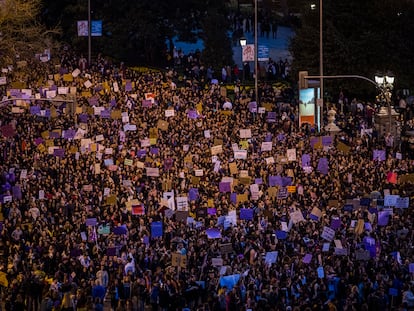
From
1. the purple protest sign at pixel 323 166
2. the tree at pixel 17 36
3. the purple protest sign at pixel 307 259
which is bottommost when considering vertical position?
the purple protest sign at pixel 307 259

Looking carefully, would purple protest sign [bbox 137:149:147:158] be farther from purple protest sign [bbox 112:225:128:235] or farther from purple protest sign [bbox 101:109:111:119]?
purple protest sign [bbox 112:225:128:235]

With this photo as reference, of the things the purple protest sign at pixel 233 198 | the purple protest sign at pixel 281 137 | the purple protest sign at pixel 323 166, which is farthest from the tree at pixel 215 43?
the purple protest sign at pixel 233 198

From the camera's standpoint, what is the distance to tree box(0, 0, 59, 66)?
180 ft

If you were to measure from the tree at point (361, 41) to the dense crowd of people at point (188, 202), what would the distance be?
6902mm

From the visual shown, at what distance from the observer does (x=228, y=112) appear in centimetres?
4800

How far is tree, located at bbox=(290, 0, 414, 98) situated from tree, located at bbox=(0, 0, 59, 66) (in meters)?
12.3

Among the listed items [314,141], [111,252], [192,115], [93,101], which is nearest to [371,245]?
[111,252]

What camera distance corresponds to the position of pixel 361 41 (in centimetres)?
5941

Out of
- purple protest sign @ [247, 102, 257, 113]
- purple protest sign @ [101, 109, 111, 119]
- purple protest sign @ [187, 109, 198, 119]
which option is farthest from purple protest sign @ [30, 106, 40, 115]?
purple protest sign @ [247, 102, 257, 113]

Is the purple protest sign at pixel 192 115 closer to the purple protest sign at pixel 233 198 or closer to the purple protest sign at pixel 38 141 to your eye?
the purple protest sign at pixel 38 141

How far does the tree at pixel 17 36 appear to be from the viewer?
54.7 metres

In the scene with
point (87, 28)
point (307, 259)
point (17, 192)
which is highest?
point (87, 28)

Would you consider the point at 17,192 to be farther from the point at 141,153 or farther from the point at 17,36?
the point at 17,36

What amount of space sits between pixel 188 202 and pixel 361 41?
23898mm
